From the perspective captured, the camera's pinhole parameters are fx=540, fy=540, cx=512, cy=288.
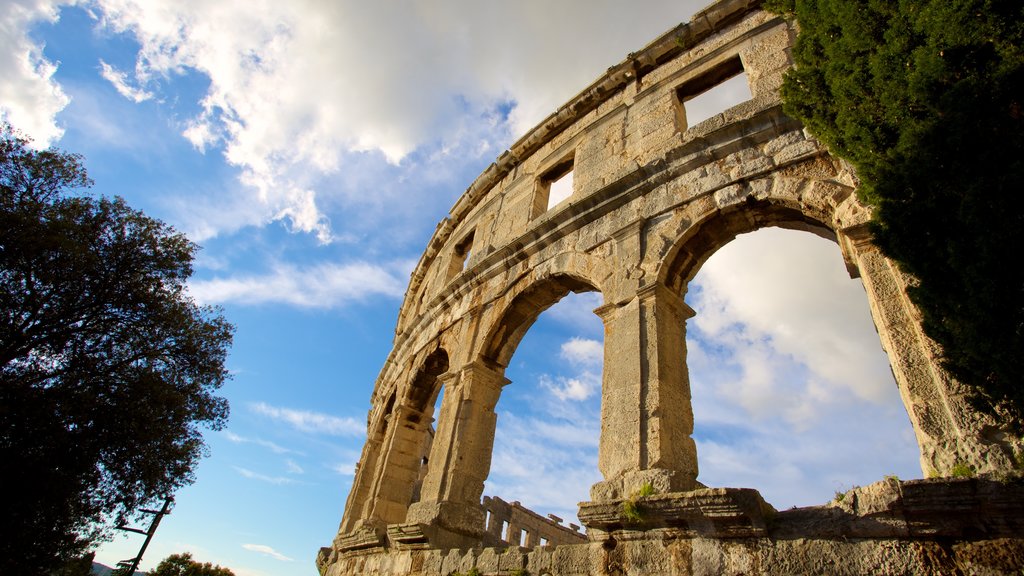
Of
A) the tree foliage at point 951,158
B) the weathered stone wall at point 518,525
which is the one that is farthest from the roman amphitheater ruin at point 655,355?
the weathered stone wall at point 518,525

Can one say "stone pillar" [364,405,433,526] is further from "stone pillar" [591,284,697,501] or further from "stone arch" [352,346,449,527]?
"stone pillar" [591,284,697,501]

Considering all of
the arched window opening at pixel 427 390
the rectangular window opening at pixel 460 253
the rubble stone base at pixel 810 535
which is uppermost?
the rectangular window opening at pixel 460 253

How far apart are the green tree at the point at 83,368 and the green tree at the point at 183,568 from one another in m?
13.6

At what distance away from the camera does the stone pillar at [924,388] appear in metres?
3.41

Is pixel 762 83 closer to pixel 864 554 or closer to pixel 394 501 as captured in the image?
pixel 864 554

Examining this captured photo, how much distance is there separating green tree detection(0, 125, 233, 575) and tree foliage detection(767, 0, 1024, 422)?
10751 mm

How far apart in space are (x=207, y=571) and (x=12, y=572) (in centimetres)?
1591

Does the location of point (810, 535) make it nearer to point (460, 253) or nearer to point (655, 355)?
point (655, 355)

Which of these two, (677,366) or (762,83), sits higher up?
(762,83)

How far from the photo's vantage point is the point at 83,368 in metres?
9.02

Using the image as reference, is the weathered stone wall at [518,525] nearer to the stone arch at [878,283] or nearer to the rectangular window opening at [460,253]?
the rectangular window opening at [460,253]

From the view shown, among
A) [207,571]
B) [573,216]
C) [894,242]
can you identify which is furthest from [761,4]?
[207,571]

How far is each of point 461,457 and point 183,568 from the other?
66.8 ft

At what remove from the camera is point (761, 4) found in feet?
26.1
